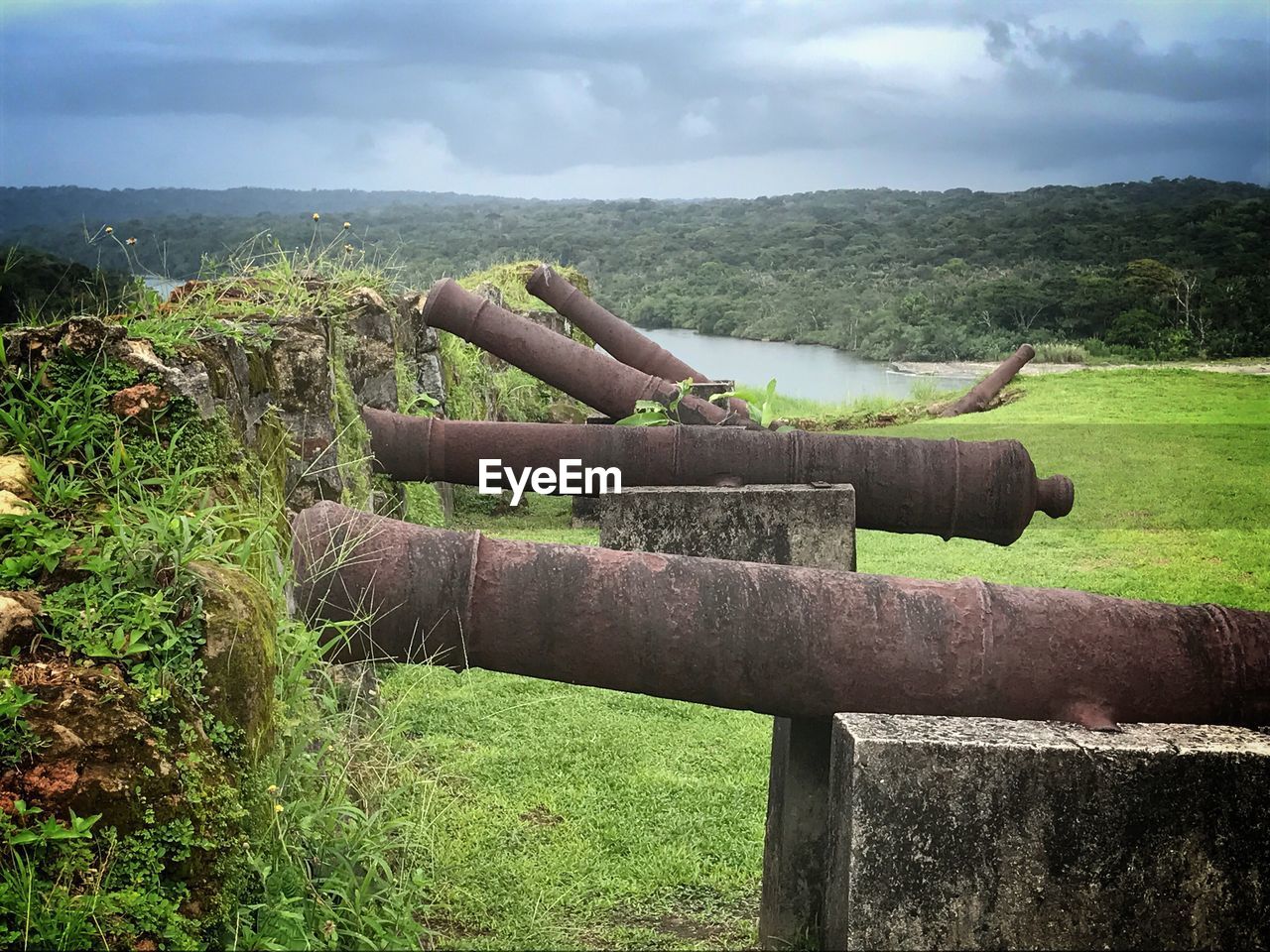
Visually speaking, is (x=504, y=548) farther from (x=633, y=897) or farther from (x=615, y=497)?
(x=615, y=497)

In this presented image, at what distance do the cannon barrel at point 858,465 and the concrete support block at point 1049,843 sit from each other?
11.7 feet

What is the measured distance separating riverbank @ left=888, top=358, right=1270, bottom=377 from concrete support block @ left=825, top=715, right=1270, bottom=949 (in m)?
7.25

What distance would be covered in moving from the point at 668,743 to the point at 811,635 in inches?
107

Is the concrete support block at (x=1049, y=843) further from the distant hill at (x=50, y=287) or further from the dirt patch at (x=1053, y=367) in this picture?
the dirt patch at (x=1053, y=367)

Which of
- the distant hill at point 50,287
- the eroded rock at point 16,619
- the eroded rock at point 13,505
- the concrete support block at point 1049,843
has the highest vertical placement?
the distant hill at point 50,287

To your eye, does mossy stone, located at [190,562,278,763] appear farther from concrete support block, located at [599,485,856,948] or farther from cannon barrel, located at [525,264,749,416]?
cannon barrel, located at [525,264,749,416]

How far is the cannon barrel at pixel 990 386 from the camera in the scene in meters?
16.0

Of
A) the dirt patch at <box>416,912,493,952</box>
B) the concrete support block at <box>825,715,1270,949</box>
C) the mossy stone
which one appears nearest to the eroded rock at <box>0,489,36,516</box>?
the mossy stone

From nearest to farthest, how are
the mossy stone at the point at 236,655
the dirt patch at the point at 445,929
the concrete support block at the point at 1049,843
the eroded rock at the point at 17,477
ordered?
the mossy stone at the point at 236,655, the concrete support block at the point at 1049,843, the eroded rock at the point at 17,477, the dirt patch at the point at 445,929

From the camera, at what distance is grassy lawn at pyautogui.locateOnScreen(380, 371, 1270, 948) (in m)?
3.77

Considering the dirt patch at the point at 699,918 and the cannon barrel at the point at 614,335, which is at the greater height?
the cannon barrel at the point at 614,335

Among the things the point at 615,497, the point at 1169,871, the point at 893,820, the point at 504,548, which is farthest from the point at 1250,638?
the point at 615,497

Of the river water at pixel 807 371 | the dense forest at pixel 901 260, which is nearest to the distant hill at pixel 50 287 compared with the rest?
the dense forest at pixel 901 260

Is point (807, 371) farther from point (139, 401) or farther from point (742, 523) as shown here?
point (139, 401)
